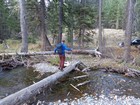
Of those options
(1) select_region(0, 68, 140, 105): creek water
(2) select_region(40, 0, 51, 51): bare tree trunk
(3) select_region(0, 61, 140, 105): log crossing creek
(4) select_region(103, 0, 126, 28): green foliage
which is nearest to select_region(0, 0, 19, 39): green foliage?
(2) select_region(40, 0, 51, 51): bare tree trunk

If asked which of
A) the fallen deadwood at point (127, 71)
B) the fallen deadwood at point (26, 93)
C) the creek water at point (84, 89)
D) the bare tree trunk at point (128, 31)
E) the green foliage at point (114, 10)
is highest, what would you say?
the green foliage at point (114, 10)

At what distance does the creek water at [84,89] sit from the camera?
387 inches

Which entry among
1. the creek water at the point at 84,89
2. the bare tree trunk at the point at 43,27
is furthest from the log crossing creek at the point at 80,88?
the bare tree trunk at the point at 43,27

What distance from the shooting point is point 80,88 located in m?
11.7

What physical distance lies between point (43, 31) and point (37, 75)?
10.7 metres

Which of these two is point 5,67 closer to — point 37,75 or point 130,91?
point 37,75

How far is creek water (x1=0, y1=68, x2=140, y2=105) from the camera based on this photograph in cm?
984

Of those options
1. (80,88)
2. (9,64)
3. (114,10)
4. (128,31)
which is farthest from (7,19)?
(114,10)

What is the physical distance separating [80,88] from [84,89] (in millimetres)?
262

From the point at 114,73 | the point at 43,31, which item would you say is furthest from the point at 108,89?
the point at 43,31

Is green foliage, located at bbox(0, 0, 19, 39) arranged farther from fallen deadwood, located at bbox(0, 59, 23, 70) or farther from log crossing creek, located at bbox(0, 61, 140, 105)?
log crossing creek, located at bbox(0, 61, 140, 105)

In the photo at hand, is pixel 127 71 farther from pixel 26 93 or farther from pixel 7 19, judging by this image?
pixel 7 19

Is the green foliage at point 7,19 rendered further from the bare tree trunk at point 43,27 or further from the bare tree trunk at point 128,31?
the bare tree trunk at point 128,31

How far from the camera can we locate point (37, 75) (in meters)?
14.2
